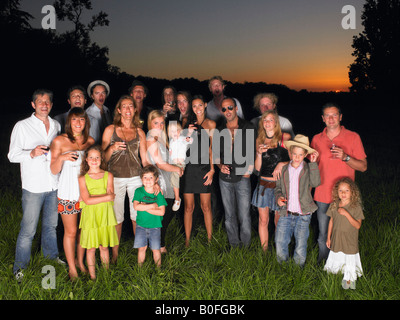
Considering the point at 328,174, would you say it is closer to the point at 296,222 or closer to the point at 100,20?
the point at 296,222

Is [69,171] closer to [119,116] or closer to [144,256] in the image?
[119,116]

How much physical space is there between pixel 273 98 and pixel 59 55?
2698 centimetres

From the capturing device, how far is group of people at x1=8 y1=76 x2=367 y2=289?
14.1 ft

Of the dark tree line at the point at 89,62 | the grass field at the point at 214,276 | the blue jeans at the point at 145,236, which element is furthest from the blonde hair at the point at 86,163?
the dark tree line at the point at 89,62

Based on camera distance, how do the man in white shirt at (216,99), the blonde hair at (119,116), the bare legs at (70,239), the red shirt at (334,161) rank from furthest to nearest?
1. the man in white shirt at (216,99)
2. the blonde hair at (119,116)
3. the red shirt at (334,161)
4. the bare legs at (70,239)

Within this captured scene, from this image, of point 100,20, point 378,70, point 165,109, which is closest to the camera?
point 165,109

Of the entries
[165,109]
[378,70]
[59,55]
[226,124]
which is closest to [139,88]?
[165,109]

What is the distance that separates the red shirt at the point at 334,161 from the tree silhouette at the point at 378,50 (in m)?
19.2

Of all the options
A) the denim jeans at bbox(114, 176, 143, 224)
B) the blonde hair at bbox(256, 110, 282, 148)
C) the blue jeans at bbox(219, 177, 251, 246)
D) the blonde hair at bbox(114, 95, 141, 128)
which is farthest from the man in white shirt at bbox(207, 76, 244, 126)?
the denim jeans at bbox(114, 176, 143, 224)

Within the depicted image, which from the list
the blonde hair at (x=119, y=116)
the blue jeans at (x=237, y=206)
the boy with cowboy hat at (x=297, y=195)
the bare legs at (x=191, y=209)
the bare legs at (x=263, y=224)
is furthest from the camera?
the bare legs at (x=191, y=209)

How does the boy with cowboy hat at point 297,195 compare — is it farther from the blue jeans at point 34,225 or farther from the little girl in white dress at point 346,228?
the blue jeans at point 34,225

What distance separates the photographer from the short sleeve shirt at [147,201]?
4.44 meters

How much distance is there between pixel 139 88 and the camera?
5.61m

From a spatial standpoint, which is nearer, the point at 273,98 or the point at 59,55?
the point at 273,98
